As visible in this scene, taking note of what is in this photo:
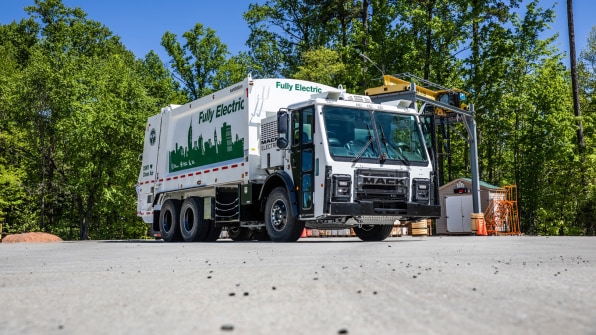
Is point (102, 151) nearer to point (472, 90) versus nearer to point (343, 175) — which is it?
point (472, 90)

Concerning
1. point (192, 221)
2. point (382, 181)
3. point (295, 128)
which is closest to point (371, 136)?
point (382, 181)

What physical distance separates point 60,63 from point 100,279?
4012 cm

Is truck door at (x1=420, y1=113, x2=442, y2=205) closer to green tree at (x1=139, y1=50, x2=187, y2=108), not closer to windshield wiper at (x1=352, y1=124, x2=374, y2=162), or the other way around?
windshield wiper at (x1=352, y1=124, x2=374, y2=162)

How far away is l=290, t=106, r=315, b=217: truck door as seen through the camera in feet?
49.1

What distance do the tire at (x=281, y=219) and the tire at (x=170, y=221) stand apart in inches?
190

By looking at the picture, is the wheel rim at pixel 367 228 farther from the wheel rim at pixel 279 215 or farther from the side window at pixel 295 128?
the side window at pixel 295 128

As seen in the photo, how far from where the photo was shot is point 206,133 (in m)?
19.2

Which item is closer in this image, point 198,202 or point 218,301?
point 218,301

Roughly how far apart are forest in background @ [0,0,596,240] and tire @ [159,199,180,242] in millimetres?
19154

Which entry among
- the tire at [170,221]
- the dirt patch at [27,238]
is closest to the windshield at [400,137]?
the tire at [170,221]

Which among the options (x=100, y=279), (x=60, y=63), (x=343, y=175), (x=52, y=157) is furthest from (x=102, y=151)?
(x=100, y=279)

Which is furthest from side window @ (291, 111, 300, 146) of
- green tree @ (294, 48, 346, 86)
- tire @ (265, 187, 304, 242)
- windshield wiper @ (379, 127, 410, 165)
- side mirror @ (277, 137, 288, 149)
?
green tree @ (294, 48, 346, 86)

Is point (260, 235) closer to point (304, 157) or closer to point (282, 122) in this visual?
point (304, 157)

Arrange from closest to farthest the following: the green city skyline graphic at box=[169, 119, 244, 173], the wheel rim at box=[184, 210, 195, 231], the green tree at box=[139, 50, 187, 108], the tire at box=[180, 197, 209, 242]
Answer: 1. the green city skyline graphic at box=[169, 119, 244, 173]
2. the tire at box=[180, 197, 209, 242]
3. the wheel rim at box=[184, 210, 195, 231]
4. the green tree at box=[139, 50, 187, 108]
